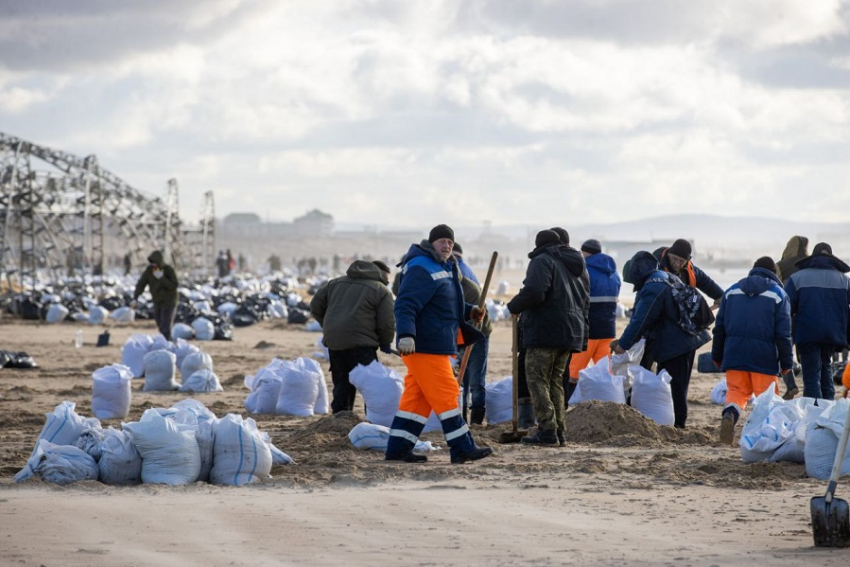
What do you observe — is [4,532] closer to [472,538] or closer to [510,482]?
[472,538]

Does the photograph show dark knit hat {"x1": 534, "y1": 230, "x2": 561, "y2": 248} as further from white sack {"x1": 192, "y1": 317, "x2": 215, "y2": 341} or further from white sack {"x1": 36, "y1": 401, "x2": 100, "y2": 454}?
white sack {"x1": 192, "y1": 317, "x2": 215, "y2": 341}

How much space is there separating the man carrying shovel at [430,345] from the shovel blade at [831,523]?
2714 millimetres

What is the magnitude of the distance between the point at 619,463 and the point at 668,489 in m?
0.86

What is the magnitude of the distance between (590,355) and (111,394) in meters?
4.01

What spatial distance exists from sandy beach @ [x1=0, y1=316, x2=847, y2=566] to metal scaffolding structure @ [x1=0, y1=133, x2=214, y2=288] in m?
38.1

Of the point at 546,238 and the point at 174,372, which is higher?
the point at 546,238

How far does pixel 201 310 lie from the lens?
2558 cm

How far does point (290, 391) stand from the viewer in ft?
35.8

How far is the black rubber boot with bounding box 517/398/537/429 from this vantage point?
943cm

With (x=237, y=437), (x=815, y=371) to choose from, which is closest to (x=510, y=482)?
(x=237, y=437)

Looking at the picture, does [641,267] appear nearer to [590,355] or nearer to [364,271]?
[590,355]

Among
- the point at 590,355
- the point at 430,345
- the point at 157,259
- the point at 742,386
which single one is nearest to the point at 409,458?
the point at 430,345

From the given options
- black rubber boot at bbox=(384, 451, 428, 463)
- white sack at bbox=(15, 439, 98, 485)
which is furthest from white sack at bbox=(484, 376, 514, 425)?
white sack at bbox=(15, 439, 98, 485)

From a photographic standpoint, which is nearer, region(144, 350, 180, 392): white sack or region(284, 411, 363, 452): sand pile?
region(284, 411, 363, 452): sand pile
